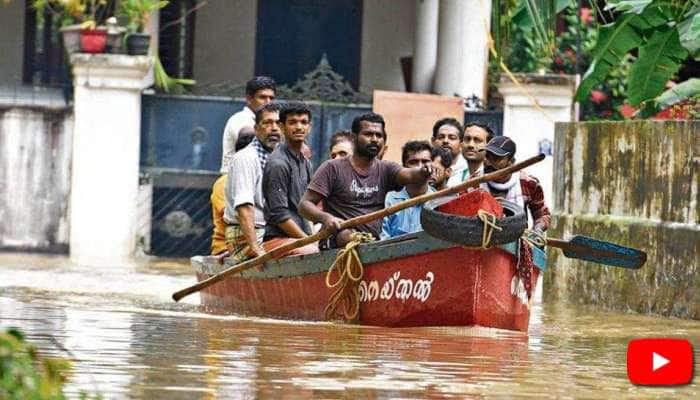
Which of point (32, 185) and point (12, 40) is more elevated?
point (12, 40)

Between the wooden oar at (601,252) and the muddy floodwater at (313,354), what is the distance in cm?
52

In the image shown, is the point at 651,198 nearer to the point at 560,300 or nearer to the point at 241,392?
the point at 560,300

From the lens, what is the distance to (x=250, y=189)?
13336 mm

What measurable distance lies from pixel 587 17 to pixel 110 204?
6.18 metres

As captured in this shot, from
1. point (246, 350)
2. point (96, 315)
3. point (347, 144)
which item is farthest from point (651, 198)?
point (246, 350)

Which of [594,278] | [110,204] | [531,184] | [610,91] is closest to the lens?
[531,184]

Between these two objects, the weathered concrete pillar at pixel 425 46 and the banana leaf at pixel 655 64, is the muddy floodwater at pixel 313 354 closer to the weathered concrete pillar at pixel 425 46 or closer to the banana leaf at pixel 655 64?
the banana leaf at pixel 655 64

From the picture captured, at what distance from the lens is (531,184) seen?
13.0 m

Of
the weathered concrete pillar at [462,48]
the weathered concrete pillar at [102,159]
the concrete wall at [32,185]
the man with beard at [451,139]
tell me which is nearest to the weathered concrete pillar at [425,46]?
the weathered concrete pillar at [462,48]

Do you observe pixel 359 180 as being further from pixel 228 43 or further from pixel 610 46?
pixel 228 43

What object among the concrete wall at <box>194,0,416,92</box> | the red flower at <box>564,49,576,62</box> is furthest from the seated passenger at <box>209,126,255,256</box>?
the concrete wall at <box>194,0,416,92</box>

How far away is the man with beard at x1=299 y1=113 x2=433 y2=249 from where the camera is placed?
12.2m

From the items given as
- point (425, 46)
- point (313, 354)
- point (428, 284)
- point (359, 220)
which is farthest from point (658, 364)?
point (425, 46)

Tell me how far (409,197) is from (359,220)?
1.08m
